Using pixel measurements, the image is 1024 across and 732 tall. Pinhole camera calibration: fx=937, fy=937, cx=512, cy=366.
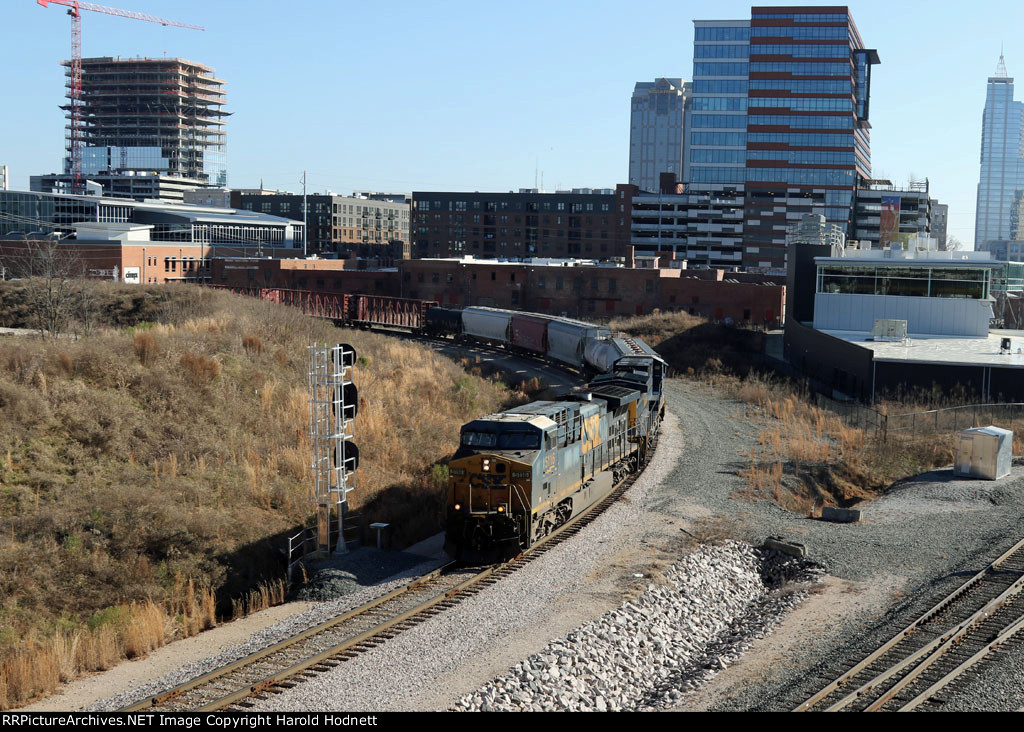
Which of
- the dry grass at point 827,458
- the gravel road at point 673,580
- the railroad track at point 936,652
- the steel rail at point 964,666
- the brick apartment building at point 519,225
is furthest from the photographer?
the brick apartment building at point 519,225

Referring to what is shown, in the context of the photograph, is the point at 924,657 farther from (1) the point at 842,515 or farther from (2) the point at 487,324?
(2) the point at 487,324

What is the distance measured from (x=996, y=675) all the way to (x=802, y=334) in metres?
48.5

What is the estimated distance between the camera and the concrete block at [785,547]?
2492cm

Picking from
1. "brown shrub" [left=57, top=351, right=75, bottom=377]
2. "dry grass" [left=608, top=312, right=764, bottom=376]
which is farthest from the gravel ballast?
"dry grass" [left=608, top=312, right=764, bottom=376]

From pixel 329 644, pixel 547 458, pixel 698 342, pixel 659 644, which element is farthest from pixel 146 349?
pixel 698 342

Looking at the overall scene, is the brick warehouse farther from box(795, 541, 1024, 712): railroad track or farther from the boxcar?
box(795, 541, 1024, 712): railroad track

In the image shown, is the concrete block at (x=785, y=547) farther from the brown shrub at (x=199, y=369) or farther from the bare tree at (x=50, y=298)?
the bare tree at (x=50, y=298)

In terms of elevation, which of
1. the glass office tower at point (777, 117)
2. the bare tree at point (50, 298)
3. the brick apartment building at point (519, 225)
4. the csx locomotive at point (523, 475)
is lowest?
the csx locomotive at point (523, 475)

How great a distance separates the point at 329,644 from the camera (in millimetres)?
18328

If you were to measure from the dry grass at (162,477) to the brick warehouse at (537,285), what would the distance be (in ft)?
162

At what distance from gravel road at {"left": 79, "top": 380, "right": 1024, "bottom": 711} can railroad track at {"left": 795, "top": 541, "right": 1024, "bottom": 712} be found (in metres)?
0.36

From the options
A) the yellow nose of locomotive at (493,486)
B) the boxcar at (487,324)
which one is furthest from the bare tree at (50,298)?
the boxcar at (487,324)

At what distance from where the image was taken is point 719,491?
31734mm
